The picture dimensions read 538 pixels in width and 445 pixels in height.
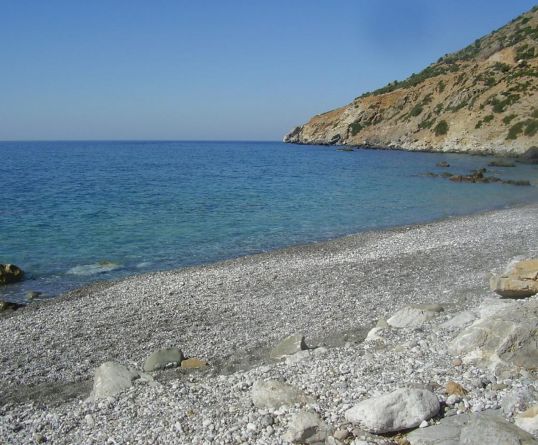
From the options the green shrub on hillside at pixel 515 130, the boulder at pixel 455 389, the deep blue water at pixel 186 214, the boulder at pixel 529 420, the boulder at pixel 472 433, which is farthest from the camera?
the green shrub on hillside at pixel 515 130

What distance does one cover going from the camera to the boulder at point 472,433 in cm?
619

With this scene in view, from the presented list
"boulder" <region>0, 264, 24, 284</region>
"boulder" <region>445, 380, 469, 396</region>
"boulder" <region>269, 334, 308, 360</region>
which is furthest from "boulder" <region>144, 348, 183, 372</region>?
"boulder" <region>0, 264, 24, 284</region>

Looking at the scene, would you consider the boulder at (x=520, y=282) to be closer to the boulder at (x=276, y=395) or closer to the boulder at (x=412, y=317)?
the boulder at (x=412, y=317)

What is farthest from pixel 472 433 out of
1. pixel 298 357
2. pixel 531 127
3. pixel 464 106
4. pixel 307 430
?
pixel 464 106

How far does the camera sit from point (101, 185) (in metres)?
51.2

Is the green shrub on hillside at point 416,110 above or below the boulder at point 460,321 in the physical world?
above

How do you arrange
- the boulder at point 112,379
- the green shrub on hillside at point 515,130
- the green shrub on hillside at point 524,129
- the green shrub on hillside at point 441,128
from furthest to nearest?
the green shrub on hillside at point 441,128
the green shrub on hillside at point 515,130
the green shrub on hillside at point 524,129
the boulder at point 112,379

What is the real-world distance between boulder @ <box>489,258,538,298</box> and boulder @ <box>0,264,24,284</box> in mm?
16670

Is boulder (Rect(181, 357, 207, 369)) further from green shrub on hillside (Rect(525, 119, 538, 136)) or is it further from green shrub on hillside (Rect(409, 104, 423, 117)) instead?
green shrub on hillside (Rect(409, 104, 423, 117))

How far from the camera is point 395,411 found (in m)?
7.15

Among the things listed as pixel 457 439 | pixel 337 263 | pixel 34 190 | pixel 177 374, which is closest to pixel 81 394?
pixel 177 374

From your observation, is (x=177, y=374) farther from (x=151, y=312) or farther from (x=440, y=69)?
(x=440, y=69)

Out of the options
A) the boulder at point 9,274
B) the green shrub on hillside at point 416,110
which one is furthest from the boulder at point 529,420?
the green shrub on hillside at point 416,110

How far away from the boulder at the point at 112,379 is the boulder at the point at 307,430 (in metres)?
4.03
